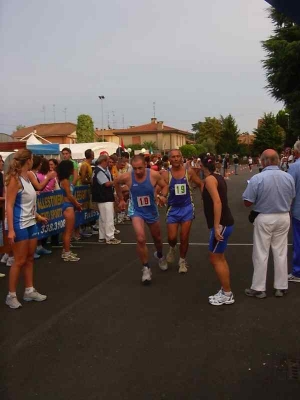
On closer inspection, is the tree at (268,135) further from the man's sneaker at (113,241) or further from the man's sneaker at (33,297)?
the man's sneaker at (33,297)

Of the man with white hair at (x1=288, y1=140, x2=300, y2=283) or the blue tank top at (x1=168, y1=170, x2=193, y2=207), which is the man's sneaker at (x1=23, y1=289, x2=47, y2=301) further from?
the man with white hair at (x1=288, y1=140, x2=300, y2=283)

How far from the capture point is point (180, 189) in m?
6.32

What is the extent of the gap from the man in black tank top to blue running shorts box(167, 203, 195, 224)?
4.60 ft

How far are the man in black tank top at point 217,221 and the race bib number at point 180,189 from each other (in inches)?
52.0

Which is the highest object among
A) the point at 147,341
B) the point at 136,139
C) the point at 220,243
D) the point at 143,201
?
the point at 136,139

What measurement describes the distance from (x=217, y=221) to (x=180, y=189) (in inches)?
63.8

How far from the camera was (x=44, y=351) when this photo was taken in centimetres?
382

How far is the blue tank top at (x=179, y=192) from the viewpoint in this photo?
249 inches

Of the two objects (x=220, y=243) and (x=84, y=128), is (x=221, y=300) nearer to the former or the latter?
(x=220, y=243)

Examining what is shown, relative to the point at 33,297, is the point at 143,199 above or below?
above

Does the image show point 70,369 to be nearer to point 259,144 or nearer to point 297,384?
point 297,384

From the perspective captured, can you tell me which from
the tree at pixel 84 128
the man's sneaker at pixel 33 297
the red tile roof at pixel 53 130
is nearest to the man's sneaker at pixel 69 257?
the man's sneaker at pixel 33 297

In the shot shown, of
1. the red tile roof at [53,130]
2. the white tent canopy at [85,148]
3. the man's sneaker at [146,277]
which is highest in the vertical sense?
the red tile roof at [53,130]

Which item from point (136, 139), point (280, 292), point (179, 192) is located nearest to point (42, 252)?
point (179, 192)
